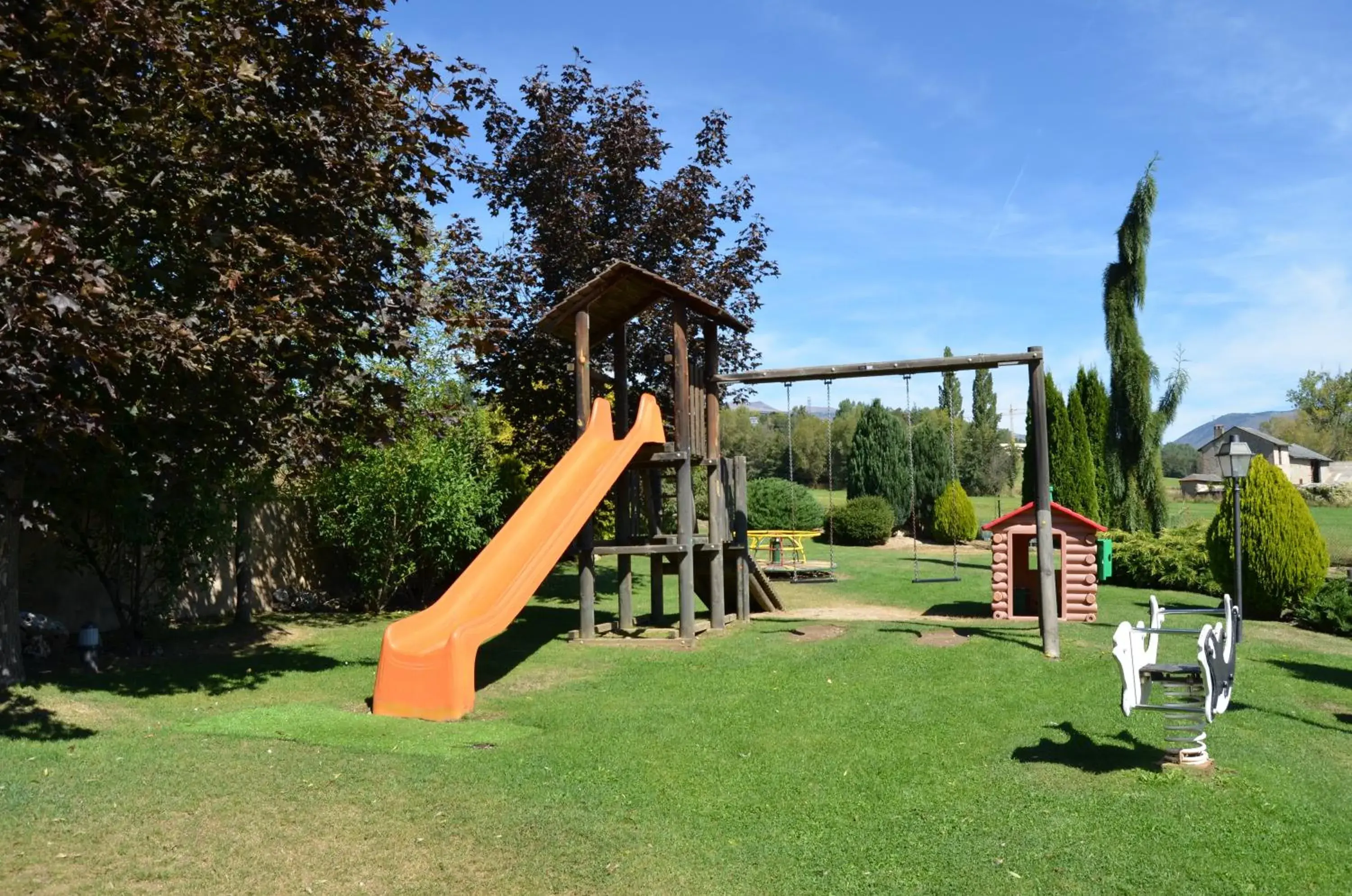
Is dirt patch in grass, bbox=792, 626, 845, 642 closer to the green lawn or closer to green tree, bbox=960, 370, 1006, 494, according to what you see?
the green lawn

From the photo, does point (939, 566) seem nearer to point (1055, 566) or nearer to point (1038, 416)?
point (1055, 566)

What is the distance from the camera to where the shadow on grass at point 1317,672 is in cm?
1023

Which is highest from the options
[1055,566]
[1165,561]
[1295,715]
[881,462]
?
[881,462]

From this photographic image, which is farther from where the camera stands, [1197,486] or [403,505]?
[1197,486]

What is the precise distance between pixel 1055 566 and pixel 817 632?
4628 mm

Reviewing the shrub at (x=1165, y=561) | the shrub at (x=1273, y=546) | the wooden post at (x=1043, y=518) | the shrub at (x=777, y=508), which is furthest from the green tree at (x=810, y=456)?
the wooden post at (x=1043, y=518)

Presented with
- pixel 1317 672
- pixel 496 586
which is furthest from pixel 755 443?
pixel 496 586

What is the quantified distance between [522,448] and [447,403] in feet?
8.62

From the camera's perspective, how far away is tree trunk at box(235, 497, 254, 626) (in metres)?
14.3

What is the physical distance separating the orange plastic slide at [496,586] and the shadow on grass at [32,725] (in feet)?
7.43

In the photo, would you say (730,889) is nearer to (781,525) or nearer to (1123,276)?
(1123,276)

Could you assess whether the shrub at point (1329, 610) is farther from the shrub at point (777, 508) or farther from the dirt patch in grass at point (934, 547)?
the shrub at point (777, 508)

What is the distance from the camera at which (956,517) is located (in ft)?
100

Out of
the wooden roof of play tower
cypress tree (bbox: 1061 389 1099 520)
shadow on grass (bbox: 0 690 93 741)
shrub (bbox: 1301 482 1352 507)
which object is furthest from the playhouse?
Answer: shrub (bbox: 1301 482 1352 507)
